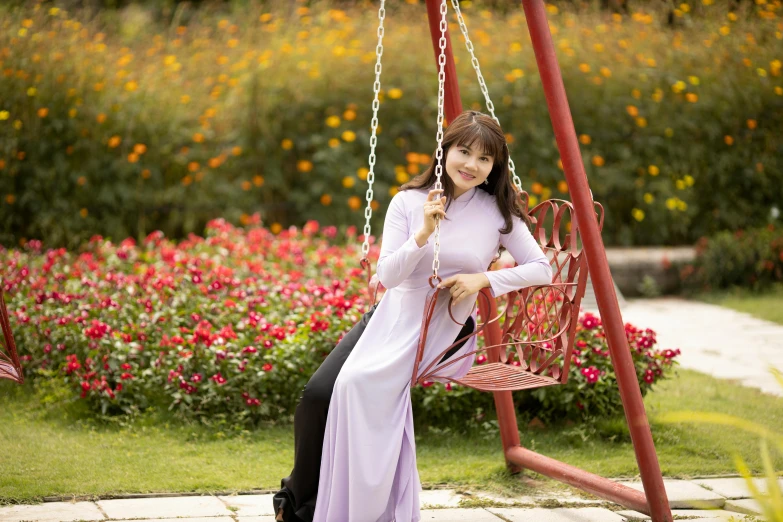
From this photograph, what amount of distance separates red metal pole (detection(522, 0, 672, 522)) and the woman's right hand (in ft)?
1.51

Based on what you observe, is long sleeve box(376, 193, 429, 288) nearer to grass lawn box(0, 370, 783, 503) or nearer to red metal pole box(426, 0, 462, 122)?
red metal pole box(426, 0, 462, 122)

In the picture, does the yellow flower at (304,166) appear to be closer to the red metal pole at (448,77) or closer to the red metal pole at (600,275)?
the red metal pole at (448,77)

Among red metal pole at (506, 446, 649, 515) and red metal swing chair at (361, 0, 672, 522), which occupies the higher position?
red metal swing chair at (361, 0, 672, 522)

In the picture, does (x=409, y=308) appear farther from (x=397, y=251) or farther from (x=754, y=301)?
(x=754, y=301)

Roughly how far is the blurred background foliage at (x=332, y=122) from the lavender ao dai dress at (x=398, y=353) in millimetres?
4391

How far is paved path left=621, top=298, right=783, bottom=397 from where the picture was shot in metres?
5.58

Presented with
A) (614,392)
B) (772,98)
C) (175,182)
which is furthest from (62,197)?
(772,98)

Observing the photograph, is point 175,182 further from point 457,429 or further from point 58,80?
point 457,429

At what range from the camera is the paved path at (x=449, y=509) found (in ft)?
10.9

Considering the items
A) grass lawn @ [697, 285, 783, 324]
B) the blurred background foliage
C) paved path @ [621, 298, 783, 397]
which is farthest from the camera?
the blurred background foliage

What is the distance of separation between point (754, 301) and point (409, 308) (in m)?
5.33

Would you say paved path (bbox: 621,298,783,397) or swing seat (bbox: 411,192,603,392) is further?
paved path (bbox: 621,298,783,397)

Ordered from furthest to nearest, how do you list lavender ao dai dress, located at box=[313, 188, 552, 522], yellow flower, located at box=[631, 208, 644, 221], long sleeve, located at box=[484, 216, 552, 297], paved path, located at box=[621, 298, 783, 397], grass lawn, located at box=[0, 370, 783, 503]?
yellow flower, located at box=[631, 208, 644, 221] → paved path, located at box=[621, 298, 783, 397] → grass lawn, located at box=[0, 370, 783, 503] → long sleeve, located at box=[484, 216, 552, 297] → lavender ao dai dress, located at box=[313, 188, 552, 522]

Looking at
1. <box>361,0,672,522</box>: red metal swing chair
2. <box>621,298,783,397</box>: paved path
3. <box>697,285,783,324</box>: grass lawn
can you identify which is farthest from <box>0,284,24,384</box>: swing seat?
<box>697,285,783,324</box>: grass lawn
